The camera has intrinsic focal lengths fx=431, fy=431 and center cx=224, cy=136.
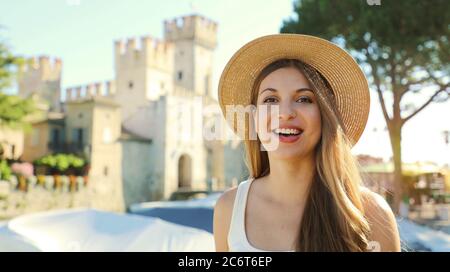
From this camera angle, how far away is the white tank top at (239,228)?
3.48 ft

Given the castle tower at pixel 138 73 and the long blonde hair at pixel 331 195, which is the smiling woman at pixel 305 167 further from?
the castle tower at pixel 138 73

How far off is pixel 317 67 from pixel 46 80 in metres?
24.5

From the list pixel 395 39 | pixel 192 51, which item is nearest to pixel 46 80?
pixel 192 51

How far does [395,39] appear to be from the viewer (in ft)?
28.0

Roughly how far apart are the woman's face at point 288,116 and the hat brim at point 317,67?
89 millimetres

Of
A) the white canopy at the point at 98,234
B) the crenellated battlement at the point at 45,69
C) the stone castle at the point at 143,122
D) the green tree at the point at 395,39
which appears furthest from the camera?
the crenellated battlement at the point at 45,69

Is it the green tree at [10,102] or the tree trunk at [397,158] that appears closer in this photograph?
the tree trunk at [397,158]

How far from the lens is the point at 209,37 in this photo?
27594mm

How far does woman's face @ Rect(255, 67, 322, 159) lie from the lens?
1.06 m

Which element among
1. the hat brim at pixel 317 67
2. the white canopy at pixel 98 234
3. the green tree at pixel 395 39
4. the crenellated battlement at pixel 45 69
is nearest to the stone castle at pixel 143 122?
the crenellated battlement at pixel 45 69

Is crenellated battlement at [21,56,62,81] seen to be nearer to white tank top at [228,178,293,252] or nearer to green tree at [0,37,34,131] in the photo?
green tree at [0,37,34,131]

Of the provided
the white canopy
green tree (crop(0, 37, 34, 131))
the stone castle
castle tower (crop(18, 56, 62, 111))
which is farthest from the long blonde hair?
castle tower (crop(18, 56, 62, 111))
